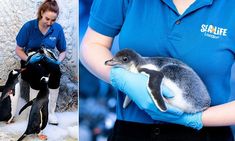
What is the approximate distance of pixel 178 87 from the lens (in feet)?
2.67

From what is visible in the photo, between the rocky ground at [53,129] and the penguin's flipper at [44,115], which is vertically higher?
the penguin's flipper at [44,115]

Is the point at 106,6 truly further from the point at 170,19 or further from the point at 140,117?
the point at 140,117

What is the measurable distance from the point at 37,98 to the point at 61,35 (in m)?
0.24

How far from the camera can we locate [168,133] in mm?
901

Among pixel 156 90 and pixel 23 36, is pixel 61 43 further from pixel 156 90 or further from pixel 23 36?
pixel 156 90

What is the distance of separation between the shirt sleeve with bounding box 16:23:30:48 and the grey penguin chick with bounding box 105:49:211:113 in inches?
21.9

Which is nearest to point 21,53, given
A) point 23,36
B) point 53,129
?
point 23,36

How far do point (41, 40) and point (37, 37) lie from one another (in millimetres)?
18

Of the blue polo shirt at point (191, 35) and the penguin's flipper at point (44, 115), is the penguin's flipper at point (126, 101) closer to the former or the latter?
the blue polo shirt at point (191, 35)

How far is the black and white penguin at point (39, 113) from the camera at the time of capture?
1303mm

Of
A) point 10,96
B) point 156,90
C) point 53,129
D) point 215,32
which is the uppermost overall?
point 215,32

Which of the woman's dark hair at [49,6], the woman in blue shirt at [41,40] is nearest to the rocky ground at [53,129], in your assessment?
the woman in blue shirt at [41,40]

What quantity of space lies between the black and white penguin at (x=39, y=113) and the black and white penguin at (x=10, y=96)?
0.07m

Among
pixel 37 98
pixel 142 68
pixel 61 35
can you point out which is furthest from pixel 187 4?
pixel 37 98
